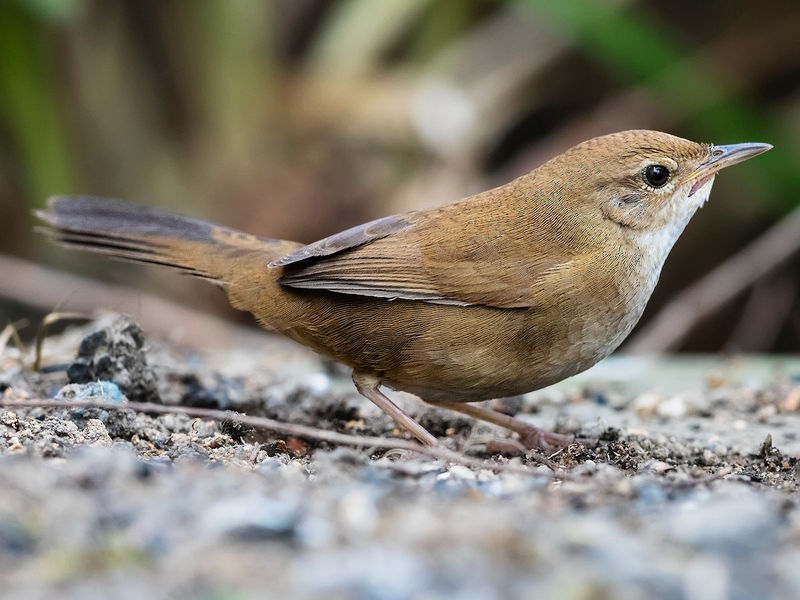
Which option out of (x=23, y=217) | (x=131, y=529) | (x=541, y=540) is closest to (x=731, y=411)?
(x=541, y=540)

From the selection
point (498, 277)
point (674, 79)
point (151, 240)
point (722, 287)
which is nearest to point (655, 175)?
point (498, 277)

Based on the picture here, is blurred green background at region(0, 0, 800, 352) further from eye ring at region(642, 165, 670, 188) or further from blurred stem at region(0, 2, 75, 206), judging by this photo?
eye ring at region(642, 165, 670, 188)

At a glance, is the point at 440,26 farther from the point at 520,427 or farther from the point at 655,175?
the point at 520,427

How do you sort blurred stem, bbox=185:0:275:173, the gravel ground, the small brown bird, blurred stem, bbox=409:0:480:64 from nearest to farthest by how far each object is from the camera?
the gravel ground
the small brown bird
blurred stem, bbox=185:0:275:173
blurred stem, bbox=409:0:480:64

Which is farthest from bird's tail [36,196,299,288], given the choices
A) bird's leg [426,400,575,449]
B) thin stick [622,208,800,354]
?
thin stick [622,208,800,354]

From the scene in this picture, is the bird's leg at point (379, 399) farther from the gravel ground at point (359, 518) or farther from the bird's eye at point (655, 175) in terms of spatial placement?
the bird's eye at point (655, 175)

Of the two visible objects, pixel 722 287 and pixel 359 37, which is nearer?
pixel 722 287

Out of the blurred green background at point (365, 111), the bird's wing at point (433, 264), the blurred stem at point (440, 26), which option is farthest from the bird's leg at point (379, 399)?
the blurred stem at point (440, 26)
